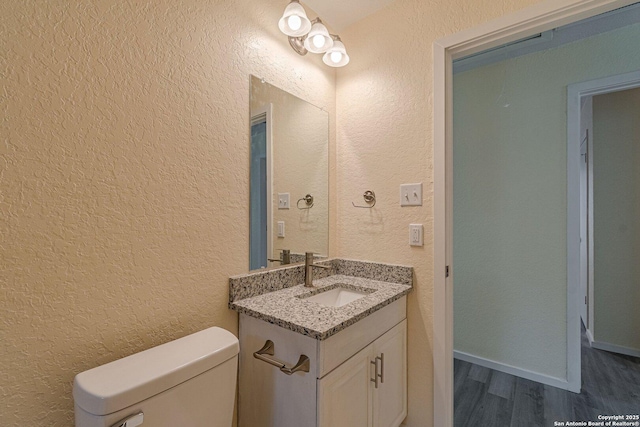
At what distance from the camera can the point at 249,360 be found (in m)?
1.12

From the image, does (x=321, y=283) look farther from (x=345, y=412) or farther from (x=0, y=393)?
(x=0, y=393)

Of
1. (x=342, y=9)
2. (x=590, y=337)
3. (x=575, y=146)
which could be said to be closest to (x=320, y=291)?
(x=342, y=9)

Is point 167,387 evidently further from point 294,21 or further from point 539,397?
point 539,397

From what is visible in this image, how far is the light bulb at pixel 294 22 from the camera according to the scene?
4.08ft

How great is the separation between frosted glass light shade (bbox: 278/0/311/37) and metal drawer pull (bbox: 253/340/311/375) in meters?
1.34

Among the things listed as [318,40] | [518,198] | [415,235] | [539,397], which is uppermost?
[318,40]

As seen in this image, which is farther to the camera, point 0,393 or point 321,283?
point 321,283

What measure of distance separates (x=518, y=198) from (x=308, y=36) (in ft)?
6.11

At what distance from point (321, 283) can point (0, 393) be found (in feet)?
3.73

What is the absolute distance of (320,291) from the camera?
140cm

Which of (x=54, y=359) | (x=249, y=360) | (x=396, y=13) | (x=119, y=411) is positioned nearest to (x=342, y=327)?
(x=249, y=360)

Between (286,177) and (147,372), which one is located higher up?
(286,177)

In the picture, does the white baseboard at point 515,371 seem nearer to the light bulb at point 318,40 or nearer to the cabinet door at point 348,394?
the cabinet door at point 348,394

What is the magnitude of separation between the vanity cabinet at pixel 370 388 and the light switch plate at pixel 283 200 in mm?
762
